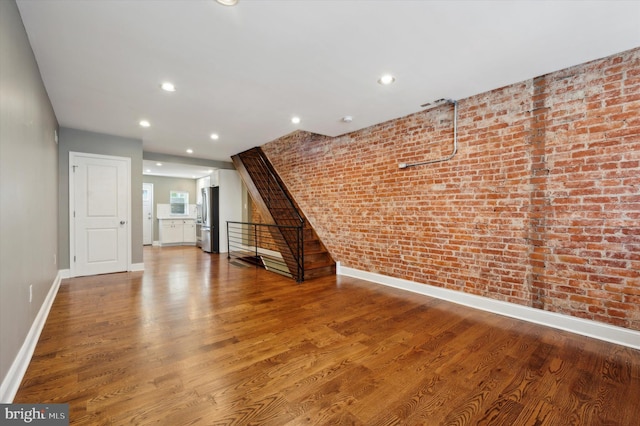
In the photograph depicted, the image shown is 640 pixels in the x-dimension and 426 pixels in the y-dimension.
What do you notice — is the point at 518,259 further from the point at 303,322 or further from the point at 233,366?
the point at 233,366

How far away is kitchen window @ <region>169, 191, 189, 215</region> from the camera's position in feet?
32.0

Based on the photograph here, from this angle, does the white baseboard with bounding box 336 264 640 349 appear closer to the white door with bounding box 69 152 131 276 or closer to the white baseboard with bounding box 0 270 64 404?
the white baseboard with bounding box 0 270 64 404

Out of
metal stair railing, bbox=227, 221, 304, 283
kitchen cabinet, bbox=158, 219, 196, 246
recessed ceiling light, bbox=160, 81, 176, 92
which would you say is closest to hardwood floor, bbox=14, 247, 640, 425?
recessed ceiling light, bbox=160, 81, 176, 92

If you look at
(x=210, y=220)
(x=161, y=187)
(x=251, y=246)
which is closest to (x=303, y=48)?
(x=251, y=246)

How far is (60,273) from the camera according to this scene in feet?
14.4

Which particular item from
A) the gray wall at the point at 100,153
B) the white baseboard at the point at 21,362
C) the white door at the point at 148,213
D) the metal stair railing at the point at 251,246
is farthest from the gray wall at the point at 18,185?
the white door at the point at 148,213

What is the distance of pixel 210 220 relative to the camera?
745 centimetres

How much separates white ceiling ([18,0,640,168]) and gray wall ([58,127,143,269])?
45.2 inches

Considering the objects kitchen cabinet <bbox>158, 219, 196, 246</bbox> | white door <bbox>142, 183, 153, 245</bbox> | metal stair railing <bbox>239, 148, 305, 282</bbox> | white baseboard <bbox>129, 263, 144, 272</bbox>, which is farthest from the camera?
white door <bbox>142, 183, 153, 245</bbox>

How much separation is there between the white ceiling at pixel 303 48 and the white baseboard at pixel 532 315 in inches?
92.6

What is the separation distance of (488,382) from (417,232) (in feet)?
7.04

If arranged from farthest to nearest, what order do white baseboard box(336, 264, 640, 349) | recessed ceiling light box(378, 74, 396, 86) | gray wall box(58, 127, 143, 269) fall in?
gray wall box(58, 127, 143, 269), recessed ceiling light box(378, 74, 396, 86), white baseboard box(336, 264, 640, 349)

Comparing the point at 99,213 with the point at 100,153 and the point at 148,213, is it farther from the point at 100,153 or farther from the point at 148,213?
the point at 148,213

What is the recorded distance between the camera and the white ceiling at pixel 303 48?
1.86m
